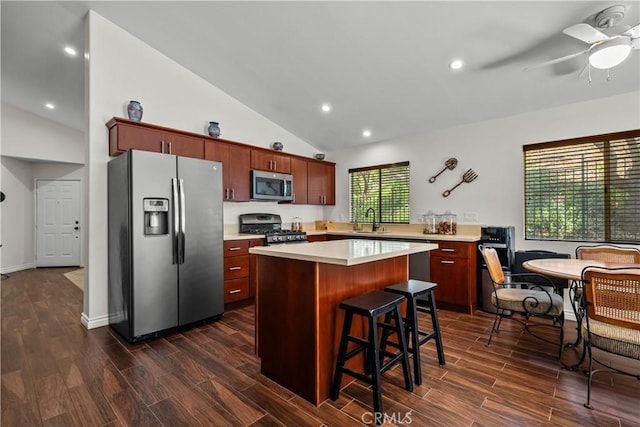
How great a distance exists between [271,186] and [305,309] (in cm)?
302

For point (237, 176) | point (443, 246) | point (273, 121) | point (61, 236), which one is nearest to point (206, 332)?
point (237, 176)

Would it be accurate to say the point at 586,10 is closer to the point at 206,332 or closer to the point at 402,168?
the point at 402,168

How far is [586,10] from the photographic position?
2266 millimetres

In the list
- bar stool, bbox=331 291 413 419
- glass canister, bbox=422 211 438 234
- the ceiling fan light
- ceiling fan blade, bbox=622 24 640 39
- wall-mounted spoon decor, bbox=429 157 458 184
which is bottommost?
bar stool, bbox=331 291 413 419

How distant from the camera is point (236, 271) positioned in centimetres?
383

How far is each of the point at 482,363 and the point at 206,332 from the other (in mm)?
2519

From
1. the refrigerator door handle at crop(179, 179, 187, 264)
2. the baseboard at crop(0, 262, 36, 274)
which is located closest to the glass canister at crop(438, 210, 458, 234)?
the refrigerator door handle at crop(179, 179, 187, 264)

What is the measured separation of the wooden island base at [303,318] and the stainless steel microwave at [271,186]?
237 cm

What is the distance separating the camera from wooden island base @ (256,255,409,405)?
189cm

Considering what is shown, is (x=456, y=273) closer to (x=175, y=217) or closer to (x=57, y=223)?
(x=175, y=217)

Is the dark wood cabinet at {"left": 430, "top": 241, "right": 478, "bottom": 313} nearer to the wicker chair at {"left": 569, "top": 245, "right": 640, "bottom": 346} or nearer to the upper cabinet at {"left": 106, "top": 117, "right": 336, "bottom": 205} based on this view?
the wicker chair at {"left": 569, "top": 245, "right": 640, "bottom": 346}

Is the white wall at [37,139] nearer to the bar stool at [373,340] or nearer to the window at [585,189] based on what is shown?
the bar stool at [373,340]

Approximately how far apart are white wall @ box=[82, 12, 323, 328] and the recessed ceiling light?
9.84 feet

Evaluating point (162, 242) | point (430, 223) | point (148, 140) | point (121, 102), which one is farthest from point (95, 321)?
point (430, 223)
